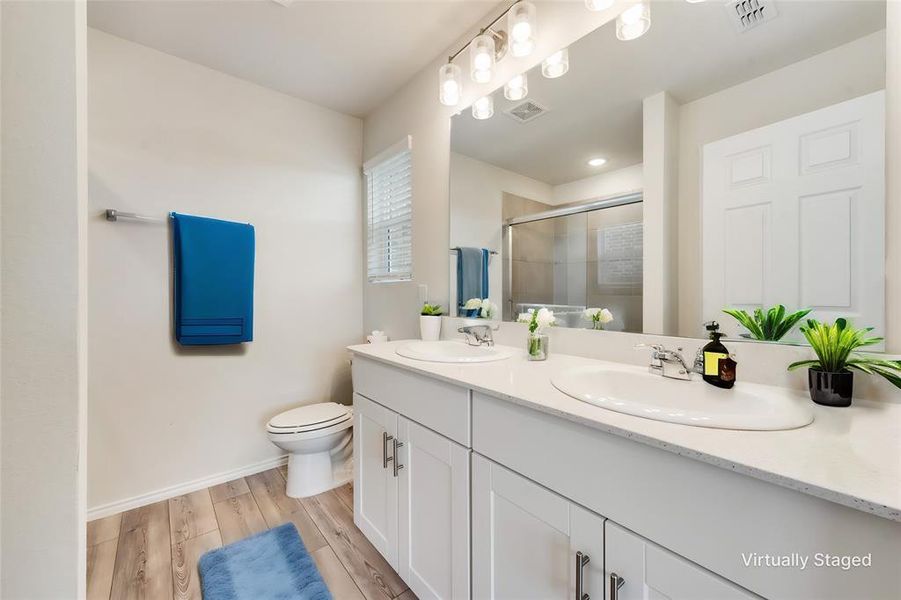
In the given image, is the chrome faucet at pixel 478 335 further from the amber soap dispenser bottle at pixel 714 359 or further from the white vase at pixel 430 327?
the amber soap dispenser bottle at pixel 714 359

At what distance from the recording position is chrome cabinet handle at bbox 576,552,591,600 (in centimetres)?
71

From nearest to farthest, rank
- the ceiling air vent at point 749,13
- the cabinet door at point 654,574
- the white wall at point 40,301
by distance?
the white wall at point 40,301, the cabinet door at point 654,574, the ceiling air vent at point 749,13

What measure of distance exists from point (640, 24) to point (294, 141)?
2.00 meters

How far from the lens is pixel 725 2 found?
3.23ft

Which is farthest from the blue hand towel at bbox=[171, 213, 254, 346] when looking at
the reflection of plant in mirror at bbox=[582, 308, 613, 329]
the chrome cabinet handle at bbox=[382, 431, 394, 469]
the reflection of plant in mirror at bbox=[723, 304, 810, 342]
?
the reflection of plant in mirror at bbox=[723, 304, 810, 342]

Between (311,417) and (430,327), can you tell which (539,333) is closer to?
(430,327)

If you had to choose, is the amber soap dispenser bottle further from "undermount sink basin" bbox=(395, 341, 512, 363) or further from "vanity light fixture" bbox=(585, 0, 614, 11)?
"vanity light fixture" bbox=(585, 0, 614, 11)

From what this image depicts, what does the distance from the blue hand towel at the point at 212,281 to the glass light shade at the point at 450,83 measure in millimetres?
1330

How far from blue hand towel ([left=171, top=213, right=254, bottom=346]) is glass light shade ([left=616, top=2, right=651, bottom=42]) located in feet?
6.61

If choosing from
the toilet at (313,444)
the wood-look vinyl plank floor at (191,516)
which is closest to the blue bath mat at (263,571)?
the wood-look vinyl plank floor at (191,516)

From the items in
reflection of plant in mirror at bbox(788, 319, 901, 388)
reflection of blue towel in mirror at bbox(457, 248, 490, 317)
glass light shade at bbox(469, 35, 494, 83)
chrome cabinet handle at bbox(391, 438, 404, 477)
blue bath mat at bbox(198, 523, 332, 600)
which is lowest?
blue bath mat at bbox(198, 523, 332, 600)

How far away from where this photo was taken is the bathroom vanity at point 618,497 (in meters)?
0.47

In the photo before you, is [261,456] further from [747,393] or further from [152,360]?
[747,393]

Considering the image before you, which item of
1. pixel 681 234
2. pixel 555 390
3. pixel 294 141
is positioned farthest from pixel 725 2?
pixel 294 141
